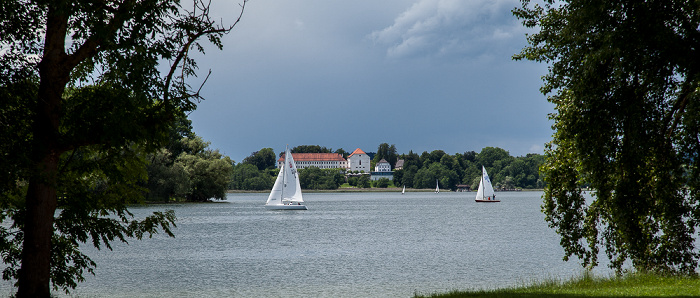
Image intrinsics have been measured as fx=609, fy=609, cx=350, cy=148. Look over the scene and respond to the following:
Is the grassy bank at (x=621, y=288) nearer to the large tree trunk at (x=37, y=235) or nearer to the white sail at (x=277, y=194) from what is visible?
the large tree trunk at (x=37, y=235)

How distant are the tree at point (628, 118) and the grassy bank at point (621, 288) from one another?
1.89ft

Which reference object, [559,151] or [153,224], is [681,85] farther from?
[153,224]

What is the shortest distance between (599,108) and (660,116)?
5.36 feet

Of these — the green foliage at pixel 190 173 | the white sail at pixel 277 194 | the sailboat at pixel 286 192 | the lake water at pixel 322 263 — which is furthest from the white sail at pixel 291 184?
the lake water at pixel 322 263

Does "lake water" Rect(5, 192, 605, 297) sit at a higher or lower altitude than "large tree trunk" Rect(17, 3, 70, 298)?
lower

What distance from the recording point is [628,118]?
12.7m

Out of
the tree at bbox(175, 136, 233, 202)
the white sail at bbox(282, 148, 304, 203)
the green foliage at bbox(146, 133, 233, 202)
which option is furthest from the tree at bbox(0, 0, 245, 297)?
the tree at bbox(175, 136, 233, 202)

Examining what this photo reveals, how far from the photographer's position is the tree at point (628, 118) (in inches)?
448

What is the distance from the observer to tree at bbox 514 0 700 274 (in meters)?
11.4

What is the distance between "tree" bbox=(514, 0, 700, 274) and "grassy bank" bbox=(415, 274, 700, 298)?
1.89 ft

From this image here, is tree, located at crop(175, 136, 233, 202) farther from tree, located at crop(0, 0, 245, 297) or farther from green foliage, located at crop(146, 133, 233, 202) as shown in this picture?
tree, located at crop(0, 0, 245, 297)

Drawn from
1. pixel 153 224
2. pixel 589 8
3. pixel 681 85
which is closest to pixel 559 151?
pixel 681 85

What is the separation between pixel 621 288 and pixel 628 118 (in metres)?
3.94

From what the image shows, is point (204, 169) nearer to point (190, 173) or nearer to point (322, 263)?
point (190, 173)
